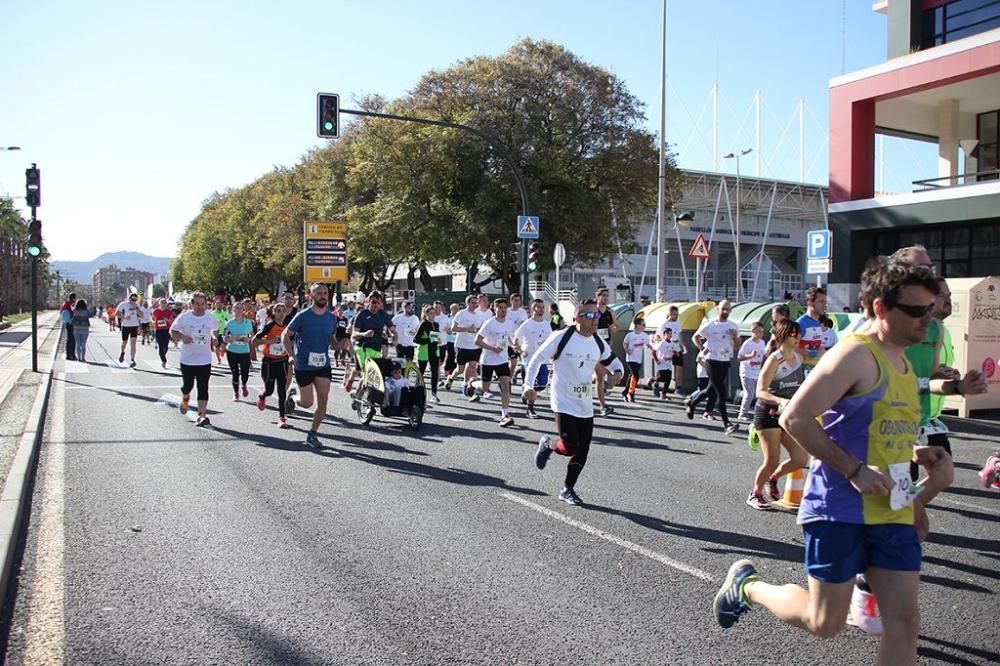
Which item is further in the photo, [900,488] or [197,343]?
[197,343]

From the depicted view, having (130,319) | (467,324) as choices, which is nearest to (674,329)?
(467,324)

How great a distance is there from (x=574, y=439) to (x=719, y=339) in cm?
551

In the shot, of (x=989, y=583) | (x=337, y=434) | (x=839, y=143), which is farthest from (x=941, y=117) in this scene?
(x=989, y=583)

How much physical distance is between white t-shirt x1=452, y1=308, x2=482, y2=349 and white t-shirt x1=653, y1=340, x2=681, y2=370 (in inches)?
132

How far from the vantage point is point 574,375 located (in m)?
7.43

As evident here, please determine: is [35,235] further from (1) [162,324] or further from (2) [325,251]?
(2) [325,251]

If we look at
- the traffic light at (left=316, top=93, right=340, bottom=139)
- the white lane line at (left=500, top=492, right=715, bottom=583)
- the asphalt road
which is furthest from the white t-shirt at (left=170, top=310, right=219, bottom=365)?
the traffic light at (left=316, top=93, right=340, bottom=139)

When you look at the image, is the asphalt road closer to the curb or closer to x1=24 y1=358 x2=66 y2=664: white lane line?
x1=24 y1=358 x2=66 y2=664: white lane line

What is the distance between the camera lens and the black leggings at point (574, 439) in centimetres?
731

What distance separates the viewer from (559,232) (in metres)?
34.8

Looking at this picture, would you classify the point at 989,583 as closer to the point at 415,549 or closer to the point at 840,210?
the point at 415,549

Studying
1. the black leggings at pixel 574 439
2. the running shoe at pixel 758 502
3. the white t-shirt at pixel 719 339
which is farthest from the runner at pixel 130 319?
the running shoe at pixel 758 502

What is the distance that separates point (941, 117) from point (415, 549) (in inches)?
1082

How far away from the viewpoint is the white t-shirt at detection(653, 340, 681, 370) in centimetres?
1571
